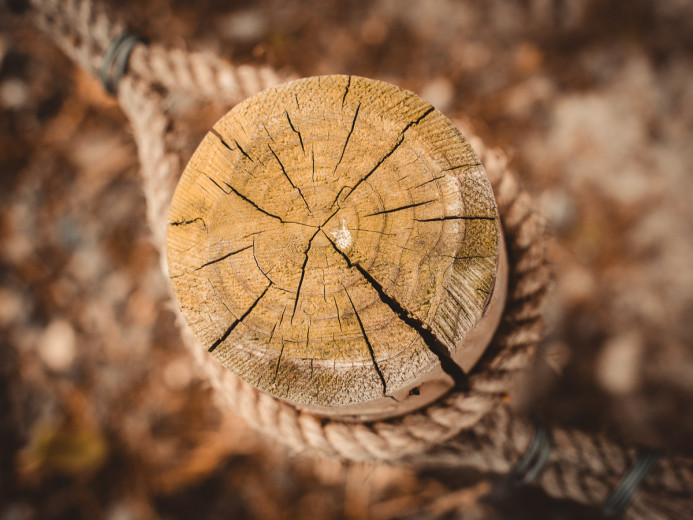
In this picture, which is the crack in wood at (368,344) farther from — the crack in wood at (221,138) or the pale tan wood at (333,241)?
the crack in wood at (221,138)

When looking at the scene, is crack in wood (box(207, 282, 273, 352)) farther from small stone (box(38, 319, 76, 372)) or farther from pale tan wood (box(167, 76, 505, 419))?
small stone (box(38, 319, 76, 372))

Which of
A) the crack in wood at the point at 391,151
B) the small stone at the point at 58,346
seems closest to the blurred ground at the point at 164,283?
the small stone at the point at 58,346

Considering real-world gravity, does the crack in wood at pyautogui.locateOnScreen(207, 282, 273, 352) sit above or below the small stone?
below

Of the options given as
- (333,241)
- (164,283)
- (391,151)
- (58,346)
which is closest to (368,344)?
(333,241)

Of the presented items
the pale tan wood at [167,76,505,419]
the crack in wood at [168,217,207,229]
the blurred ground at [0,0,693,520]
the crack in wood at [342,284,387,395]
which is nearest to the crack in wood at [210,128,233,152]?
the pale tan wood at [167,76,505,419]

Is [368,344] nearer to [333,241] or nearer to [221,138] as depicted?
[333,241]
